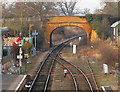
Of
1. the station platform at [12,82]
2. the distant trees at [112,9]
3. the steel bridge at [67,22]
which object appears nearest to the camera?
the station platform at [12,82]

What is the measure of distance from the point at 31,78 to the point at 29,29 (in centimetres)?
1247

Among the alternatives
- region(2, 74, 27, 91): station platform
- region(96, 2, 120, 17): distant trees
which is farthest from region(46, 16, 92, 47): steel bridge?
region(2, 74, 27, 91): station platform

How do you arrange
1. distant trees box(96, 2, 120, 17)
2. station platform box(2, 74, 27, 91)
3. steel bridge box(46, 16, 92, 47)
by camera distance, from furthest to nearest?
steel bridge box(46, 16, 92, 47) < distant trees box(96, 2, 120, 17) < station platform box(2, 74, 27, 91)

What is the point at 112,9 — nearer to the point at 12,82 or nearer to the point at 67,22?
the point at 67,22

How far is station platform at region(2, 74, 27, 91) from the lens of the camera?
945 centimetres

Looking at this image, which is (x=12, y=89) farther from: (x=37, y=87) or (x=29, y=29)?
(x=29, y=29)

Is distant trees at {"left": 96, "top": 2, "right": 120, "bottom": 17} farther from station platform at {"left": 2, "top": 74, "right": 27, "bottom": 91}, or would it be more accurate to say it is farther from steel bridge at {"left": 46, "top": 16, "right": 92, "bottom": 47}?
station platform at {"left": 2, "top": 74, "right": 27, "bottom": 91}

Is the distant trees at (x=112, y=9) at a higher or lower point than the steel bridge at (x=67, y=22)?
higher

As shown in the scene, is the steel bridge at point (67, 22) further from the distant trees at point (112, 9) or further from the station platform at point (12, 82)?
the station platform at point (12, 82)

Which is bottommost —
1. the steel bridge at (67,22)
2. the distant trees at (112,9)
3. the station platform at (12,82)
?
the station platform at (12,82)

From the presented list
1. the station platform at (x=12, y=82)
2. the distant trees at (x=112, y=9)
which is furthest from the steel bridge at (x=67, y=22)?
the station platform at (x=12, y=82)

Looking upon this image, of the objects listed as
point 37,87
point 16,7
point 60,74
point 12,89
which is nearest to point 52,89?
point 37,87

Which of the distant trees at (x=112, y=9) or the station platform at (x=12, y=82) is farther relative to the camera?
the distant trees at (x=112, y=9)

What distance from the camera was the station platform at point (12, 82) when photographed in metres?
9.45
